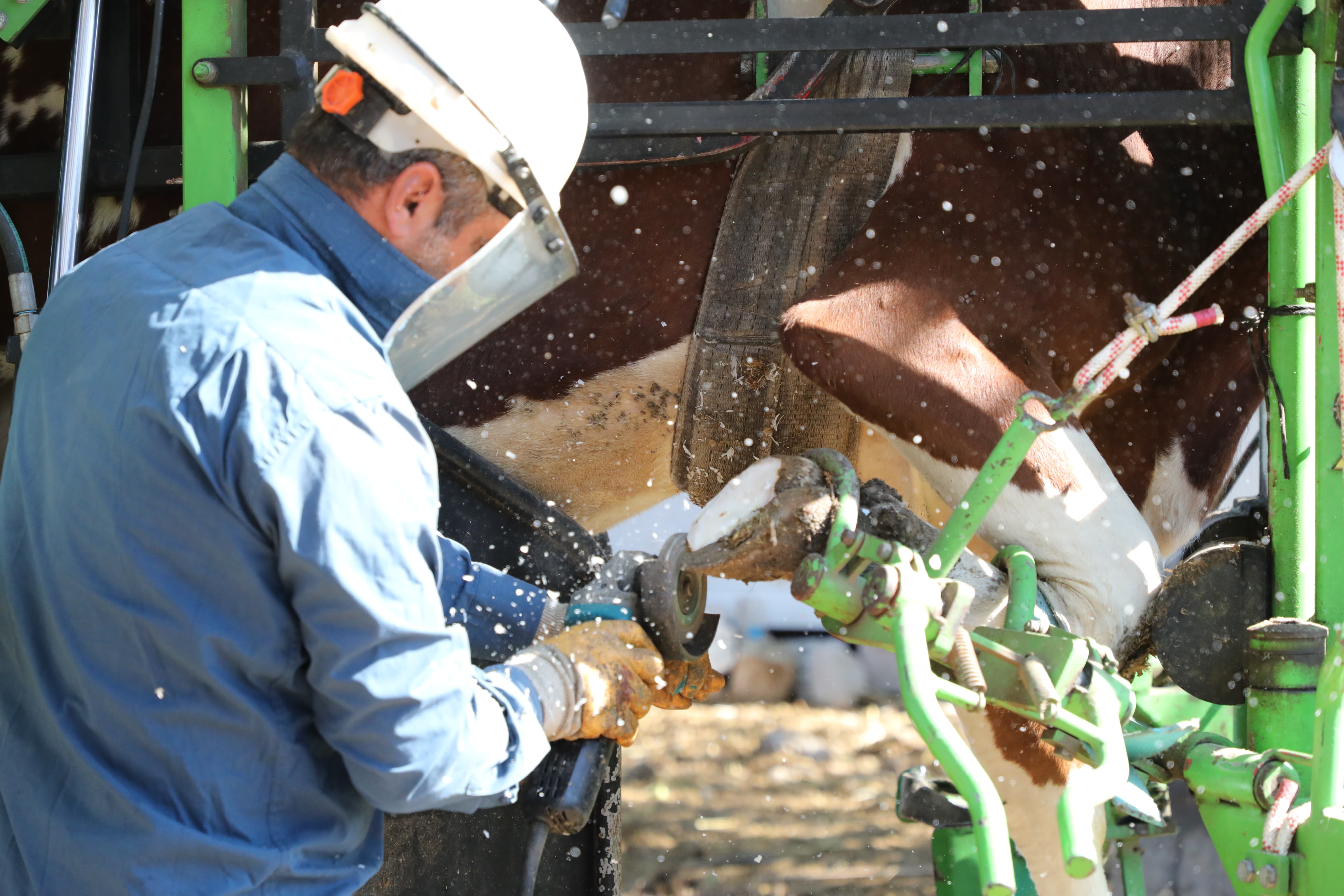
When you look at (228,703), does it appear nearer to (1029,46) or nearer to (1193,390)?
(1029,46)

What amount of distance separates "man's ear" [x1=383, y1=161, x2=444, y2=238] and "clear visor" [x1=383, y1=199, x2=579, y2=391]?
0.20ft

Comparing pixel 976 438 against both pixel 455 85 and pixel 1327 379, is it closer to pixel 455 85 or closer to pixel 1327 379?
pixel 1327 379

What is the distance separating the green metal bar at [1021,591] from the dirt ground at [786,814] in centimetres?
219

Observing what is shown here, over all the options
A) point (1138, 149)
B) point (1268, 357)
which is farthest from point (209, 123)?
point (1268, 357)

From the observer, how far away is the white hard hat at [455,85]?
1287 mm

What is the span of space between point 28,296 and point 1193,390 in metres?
2.19

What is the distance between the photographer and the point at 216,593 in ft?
3.74

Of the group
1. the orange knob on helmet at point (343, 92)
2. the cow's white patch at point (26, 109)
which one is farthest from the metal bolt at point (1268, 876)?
the cow's white patch at point (26, 109)

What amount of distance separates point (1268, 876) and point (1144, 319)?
2.40 ft

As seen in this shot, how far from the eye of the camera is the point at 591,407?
245 centimetres

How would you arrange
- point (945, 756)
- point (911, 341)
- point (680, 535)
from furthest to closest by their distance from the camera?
point (911, 341) < point (680, 535) < point (945, 756)

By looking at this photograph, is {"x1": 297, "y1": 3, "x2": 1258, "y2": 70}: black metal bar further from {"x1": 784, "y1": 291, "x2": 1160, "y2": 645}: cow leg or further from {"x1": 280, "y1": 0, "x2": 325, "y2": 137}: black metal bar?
{"x1": 784, "y1": 291, "x2": 1160, "y2": 645}: cow leg

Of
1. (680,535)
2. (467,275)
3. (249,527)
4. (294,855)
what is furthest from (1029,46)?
(294,855)

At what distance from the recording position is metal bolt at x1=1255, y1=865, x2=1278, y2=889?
5.16 feet
